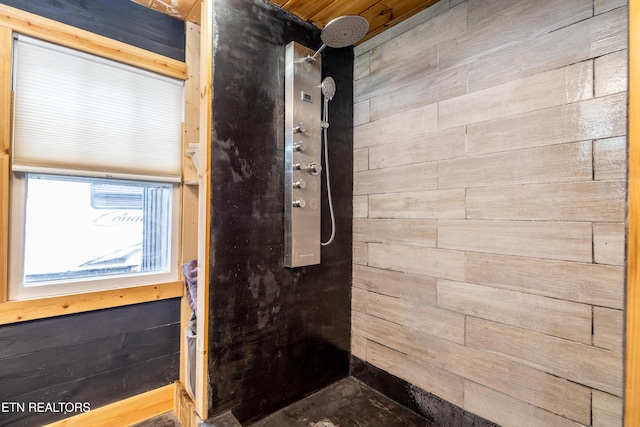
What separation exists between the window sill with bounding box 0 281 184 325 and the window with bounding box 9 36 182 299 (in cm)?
5

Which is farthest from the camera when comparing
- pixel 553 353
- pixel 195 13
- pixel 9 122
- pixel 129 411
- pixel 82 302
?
pixel 195 13

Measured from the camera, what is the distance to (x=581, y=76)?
106 cm

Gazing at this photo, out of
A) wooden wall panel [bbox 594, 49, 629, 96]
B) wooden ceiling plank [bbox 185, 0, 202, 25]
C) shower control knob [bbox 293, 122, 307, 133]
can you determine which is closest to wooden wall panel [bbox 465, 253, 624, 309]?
wooden wall panel [bbox 594, 49, 629, 96]

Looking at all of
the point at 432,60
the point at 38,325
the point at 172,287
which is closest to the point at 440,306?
the point at 432,60

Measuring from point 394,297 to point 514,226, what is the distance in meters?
0.72

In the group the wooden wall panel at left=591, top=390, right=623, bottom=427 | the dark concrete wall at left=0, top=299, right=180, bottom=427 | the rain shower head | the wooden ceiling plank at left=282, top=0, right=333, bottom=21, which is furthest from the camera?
the wooden ceiling plank at left=282, top=0, right=333, bottom=21

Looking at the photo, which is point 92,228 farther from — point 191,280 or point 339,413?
point 339,413

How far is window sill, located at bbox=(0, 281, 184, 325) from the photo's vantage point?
1346 mm

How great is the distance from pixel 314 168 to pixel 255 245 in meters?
0.52

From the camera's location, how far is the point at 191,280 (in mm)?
1666

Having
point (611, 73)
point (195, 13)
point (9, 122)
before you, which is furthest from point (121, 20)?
point (611, 73)

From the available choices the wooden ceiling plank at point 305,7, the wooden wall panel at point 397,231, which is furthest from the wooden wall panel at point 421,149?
the wooden ceiling plank at point 305,7

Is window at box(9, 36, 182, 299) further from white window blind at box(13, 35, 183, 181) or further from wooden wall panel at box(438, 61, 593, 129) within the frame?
wooden wall panel at box(438, 61, 593, 129)

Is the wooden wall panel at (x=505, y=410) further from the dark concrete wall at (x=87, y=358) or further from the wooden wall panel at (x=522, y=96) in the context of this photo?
the dark concrete wall at (x=87, y=358)
